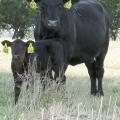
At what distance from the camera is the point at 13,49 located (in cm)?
900

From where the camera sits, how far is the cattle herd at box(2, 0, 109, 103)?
30.4 feet

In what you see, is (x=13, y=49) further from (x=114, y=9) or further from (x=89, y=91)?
(x=114, y=9)

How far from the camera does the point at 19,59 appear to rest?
29.4ft

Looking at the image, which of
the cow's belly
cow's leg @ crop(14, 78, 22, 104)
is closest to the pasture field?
cow's leg @ crop(14, 78, 22, 104)

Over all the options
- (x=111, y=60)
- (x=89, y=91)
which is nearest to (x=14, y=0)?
(x=111, y=60)

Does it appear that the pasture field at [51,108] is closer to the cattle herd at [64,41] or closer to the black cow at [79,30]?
the cattle herd at [64,41]

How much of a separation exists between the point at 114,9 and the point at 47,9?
39.7m

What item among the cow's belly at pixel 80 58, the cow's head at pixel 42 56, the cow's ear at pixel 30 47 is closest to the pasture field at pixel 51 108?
the cow's head at pixel 42 56

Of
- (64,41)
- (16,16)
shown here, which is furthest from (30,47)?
(16,16)

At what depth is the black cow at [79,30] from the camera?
1000 centimetres

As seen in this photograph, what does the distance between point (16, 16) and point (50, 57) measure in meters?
42.3

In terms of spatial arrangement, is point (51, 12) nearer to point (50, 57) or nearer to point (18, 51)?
point (50, 57)

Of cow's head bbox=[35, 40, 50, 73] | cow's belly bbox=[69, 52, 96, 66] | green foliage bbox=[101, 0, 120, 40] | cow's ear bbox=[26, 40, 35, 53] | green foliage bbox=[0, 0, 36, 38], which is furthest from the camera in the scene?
green foliage bbox=[0, 0, 36, 38]

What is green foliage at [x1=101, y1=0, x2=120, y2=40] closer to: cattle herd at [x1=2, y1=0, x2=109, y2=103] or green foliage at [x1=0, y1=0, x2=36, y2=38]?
green foliage at [x1=0, y1=0, x2=36, y2=38]
